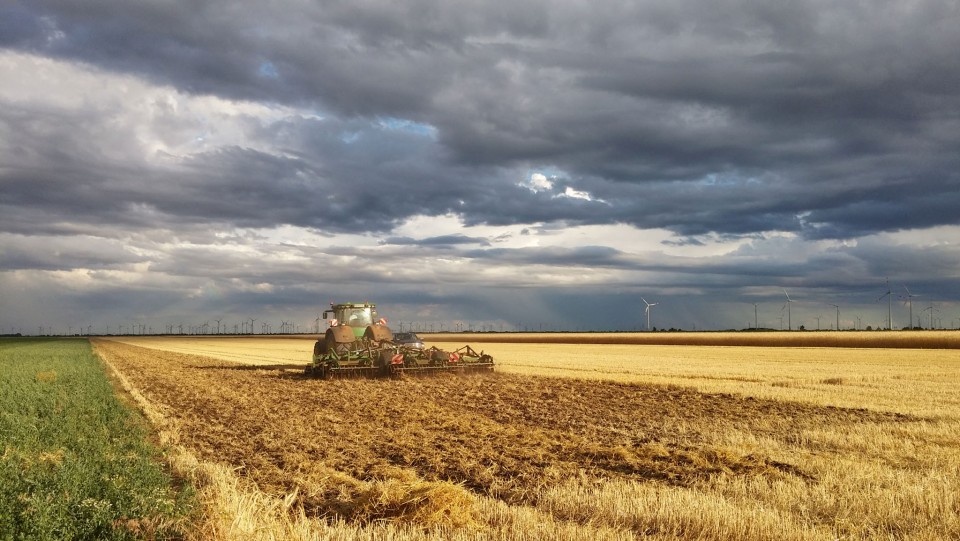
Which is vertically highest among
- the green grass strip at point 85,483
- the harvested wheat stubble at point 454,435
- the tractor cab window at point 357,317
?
the tractor cab window at point 357,317

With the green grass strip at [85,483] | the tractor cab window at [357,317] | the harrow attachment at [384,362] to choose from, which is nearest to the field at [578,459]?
the green grass strip at [85,483]

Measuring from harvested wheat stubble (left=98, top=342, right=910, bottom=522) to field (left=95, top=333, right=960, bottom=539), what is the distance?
0.04 metres

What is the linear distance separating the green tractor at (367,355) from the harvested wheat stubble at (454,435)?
99.6 inches

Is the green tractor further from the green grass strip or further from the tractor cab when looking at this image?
the green grass strip

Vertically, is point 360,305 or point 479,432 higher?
point 360,305

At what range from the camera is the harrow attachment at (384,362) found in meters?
27.5

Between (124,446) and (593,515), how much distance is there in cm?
773

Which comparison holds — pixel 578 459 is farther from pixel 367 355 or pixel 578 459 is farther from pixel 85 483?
pixel 367 355

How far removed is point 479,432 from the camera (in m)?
14.4

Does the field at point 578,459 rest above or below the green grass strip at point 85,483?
below

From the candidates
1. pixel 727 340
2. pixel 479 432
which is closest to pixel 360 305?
pixel 479 432

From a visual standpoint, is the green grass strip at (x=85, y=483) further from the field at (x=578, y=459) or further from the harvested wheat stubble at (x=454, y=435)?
the harvested wheat stubble at (x=454, y=435)

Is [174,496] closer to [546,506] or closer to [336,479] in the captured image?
[336,479]

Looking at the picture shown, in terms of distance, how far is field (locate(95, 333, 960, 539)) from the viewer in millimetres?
7715
